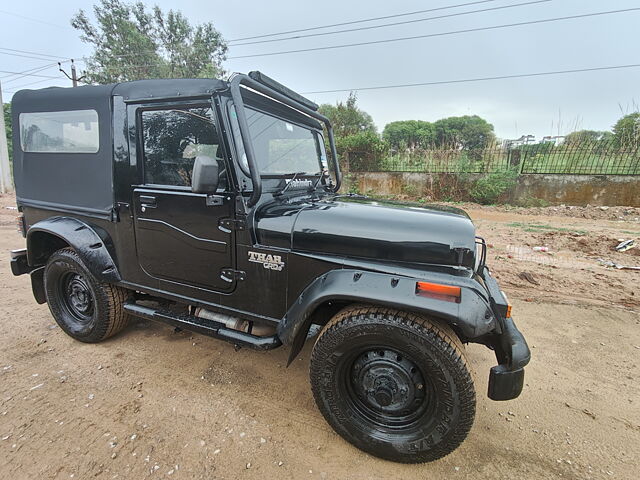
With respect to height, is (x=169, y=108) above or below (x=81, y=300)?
above

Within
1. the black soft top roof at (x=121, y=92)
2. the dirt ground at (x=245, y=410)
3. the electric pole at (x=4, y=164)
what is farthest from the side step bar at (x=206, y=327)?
the electric pole at (x=4, y=164)

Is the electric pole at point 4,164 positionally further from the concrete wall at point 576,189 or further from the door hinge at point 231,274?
the concrete wall at point 576,189

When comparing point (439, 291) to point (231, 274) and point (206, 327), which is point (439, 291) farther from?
point (206, 327)

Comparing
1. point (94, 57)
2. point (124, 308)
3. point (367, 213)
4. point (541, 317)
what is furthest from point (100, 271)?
point (94, 57)

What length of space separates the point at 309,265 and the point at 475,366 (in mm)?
1864

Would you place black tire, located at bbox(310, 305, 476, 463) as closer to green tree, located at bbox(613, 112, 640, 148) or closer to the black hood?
the black hood

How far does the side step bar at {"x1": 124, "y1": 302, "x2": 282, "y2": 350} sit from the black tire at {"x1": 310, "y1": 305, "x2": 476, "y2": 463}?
41 cm

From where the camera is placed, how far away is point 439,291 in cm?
173

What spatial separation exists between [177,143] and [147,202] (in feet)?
1.68

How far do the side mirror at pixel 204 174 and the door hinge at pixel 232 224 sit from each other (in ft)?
0.87

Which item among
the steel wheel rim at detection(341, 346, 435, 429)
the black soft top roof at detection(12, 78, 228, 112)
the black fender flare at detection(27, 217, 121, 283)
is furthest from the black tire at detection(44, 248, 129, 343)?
the steel wheel rim at detection(341, 346, 435, 429)

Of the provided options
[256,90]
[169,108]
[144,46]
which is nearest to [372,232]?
[256,90]

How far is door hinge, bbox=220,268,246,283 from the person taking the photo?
90.2 inches

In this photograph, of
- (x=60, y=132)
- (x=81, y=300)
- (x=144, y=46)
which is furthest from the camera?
(x=144, y=46)
